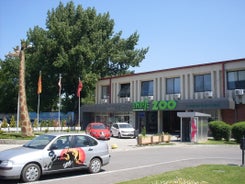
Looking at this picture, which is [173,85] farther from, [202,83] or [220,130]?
[220,130]

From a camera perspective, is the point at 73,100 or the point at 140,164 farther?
the point at 73,100

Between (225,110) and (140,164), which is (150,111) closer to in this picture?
(225,110)

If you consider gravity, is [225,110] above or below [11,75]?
below

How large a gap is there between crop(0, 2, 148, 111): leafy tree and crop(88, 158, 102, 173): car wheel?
34960 mm

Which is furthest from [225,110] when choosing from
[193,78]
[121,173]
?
[121,173]

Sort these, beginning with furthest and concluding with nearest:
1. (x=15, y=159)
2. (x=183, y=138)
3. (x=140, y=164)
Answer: (x=183, y=138) → (x=140, y=164) → (x=15, y=159)

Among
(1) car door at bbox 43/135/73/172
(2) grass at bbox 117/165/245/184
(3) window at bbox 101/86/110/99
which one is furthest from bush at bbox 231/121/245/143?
(3) window at bbox 101/86/110/99

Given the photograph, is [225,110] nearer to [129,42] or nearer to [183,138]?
[183,138]

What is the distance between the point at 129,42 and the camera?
184 ft

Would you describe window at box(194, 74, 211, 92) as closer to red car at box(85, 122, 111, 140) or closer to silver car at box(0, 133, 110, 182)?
red car at box(85, 122, 111, 140)

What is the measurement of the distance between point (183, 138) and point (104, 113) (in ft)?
64.3

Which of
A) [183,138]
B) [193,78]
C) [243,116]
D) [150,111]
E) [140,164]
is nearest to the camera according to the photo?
[140,164]

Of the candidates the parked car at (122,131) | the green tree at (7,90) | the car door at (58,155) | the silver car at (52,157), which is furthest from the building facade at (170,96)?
the car door at (58,155)

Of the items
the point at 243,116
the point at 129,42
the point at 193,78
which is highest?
the point at 129,42
